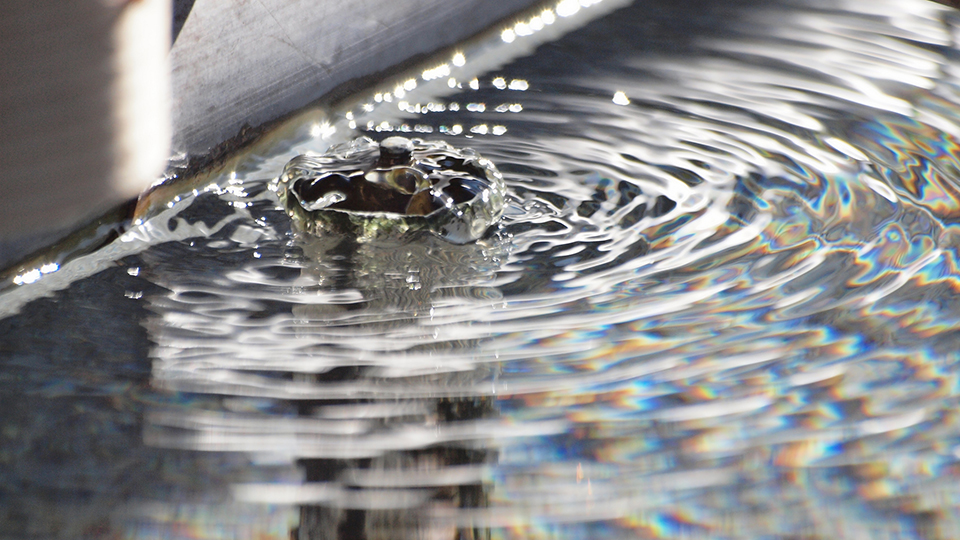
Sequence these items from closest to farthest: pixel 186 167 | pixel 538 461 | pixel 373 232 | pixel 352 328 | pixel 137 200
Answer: pixel 538 461 < pixel 352 328 < pixel 373 232 < pixel 137 200 < pixel 186 167

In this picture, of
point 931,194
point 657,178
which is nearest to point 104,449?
point 657,178

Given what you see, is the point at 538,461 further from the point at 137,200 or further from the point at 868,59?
the point at 868,59

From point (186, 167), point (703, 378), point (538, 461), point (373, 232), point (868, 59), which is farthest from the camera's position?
point (868, 59)

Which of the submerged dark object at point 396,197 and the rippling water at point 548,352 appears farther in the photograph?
the submerged dark object at point 396,197

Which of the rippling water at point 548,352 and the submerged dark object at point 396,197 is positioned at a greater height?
the submerged dark object at point 396,197
